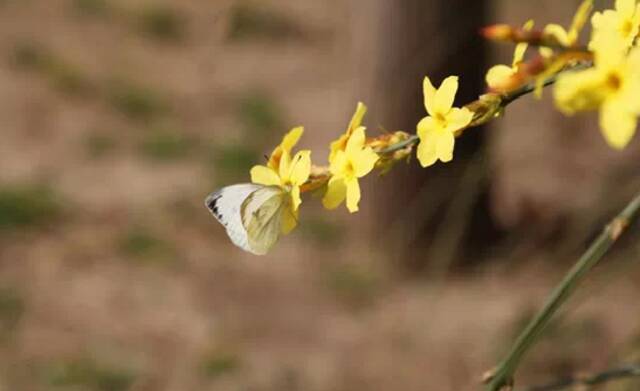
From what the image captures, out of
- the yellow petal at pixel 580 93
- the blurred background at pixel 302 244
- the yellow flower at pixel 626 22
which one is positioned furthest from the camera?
the blurred background at pixel 302 244

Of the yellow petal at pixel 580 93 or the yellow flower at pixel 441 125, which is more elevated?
the yellow flower at pixel 441 125

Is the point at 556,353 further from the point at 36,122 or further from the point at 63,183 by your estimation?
the point at 36,122

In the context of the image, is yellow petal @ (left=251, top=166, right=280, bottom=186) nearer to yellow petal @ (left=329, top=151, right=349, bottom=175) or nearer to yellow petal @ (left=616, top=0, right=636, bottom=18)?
yellow petal @ (left=329, top=151, right=349, bottom=175)

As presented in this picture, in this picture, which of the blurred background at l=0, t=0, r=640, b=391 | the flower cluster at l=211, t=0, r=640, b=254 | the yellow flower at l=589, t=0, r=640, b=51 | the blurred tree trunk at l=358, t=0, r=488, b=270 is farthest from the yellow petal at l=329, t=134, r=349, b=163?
the blurred tree trunk at l=358, t=0, r=488, b=270

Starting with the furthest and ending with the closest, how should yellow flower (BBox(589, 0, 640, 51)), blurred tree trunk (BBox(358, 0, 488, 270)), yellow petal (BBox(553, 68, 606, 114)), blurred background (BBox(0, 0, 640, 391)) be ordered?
1. blurred tree trunk (BBox(358, 0, 488, 270))
2. blurred background (BBox(0, 0, 640, 391))
3. yellow flower (BBox(589, 0, 640, 51))
4. yellow petal (BBox(553, 68, 606, 114))

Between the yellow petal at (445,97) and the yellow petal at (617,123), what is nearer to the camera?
the yellow petal at (617,123)

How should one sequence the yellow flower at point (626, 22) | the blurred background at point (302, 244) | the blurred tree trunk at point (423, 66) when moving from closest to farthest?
the yellow flower at point (626, 22), the blurred background at point (302, 244), the blurred tree trunk at point (423, 66)

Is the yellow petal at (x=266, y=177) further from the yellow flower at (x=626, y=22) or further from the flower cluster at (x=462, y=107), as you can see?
the yellow flower at (x=626, y=22)

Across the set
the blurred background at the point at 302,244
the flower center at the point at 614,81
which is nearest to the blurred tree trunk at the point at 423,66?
the blurred background at the point at 302,244
